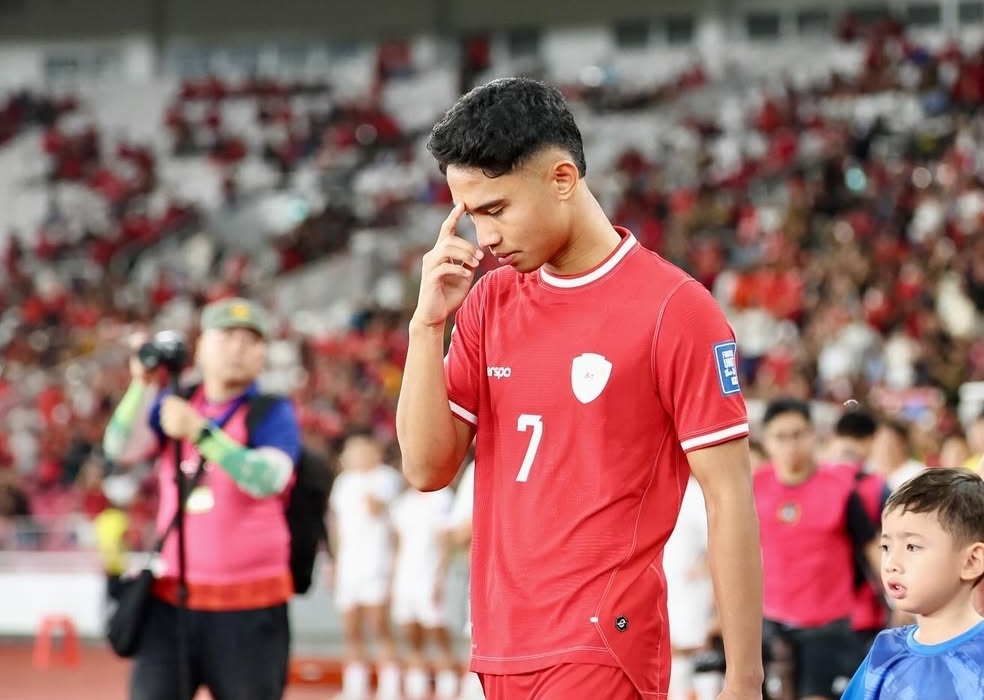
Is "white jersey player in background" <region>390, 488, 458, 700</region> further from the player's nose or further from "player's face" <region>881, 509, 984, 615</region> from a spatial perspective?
the player's nose

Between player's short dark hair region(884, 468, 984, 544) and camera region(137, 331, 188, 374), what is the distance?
125 inches

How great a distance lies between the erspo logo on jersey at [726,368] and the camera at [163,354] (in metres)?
3.08

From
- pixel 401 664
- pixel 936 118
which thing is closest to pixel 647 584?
pixel 401 664

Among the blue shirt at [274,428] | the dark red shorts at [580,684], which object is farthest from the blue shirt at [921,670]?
the blue shirt at [274,428]

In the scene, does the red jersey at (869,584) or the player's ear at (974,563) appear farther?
the red jersey at (869,584)

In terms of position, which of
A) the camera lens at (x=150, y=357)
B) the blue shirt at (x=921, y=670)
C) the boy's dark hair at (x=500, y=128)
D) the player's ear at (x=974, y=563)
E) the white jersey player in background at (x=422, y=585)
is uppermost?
the boy's dark hair at (x=500, y=128)

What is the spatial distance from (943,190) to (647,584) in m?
20.7

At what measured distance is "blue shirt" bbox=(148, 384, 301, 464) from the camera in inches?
249

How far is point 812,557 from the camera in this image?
25.8ft

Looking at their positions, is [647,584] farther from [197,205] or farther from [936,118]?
[197,205]

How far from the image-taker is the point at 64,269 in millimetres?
31641

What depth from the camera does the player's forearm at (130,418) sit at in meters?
6.25

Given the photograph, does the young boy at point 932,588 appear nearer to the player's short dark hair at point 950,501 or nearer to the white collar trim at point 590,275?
the player's short dark hair at point 950,501

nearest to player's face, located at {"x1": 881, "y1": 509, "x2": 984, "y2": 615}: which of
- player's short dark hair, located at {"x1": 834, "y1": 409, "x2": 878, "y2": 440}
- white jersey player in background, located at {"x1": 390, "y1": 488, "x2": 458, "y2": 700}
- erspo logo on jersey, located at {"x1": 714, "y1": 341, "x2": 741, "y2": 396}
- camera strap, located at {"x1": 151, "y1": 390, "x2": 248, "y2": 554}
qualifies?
erspo logo on jersey, located at {"x1": 714, "y1": 341, "x2": 741, "y2": 396}
